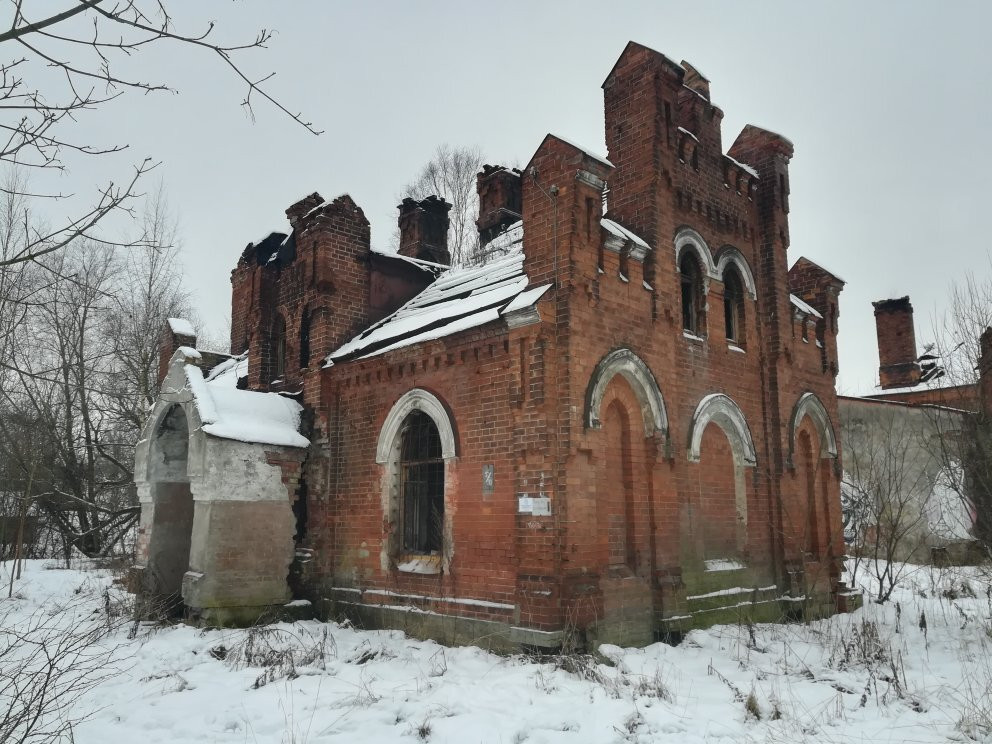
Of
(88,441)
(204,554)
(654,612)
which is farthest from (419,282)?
(88,441)

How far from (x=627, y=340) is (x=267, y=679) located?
19.3ft

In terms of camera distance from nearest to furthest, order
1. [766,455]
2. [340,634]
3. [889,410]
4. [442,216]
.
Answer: [340,634] → [766,455] → [442,216] → [889,410]

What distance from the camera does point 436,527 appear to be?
10469 mm

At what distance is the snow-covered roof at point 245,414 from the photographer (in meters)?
11.1

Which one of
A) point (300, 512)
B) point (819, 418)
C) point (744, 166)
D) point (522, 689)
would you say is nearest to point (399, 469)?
point (300, 512)

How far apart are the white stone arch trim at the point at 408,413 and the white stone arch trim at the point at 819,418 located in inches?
263

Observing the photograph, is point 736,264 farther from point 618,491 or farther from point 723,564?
point 618,491

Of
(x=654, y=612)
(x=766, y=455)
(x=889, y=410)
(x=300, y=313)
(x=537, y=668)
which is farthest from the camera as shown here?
(x=889, y=410)

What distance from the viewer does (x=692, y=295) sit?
38.3 ft

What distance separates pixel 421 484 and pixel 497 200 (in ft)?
22.9

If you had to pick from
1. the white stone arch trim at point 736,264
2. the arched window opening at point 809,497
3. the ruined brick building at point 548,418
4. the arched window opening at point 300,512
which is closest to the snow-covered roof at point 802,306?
the ruined brick building at point 548,418

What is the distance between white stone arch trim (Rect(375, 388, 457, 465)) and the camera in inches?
392

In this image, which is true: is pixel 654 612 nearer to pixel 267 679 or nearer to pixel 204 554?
pixel 267 679

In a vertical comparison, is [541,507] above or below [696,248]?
below
